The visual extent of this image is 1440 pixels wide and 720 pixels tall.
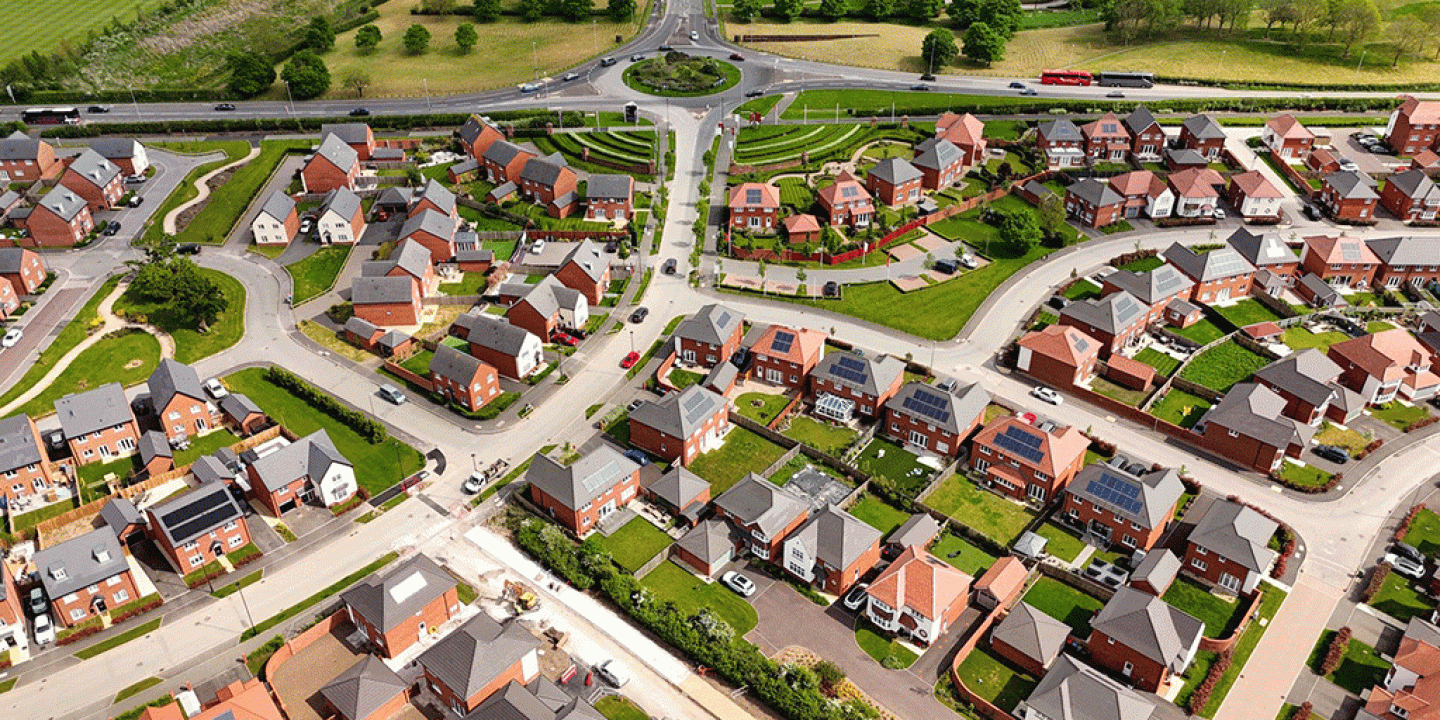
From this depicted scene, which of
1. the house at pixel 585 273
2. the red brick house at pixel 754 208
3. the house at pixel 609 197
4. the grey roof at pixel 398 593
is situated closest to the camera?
the grey roof at pixel 398 593

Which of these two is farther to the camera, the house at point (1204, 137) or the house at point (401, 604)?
the house at point (1204, 137)

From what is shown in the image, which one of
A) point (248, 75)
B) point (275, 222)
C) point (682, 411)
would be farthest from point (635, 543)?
point (248, 75)

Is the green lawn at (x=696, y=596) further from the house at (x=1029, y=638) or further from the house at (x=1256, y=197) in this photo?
the house at (x=1256, y=197)

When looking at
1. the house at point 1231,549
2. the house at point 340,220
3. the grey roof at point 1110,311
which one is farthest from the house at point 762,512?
the house at point 340,220

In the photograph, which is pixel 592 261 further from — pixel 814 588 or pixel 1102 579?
pixel 1102 579

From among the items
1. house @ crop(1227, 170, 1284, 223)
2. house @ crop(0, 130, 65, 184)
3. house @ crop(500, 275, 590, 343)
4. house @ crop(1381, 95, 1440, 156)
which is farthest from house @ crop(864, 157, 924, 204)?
house @ crop(0, 130, 65, 184)

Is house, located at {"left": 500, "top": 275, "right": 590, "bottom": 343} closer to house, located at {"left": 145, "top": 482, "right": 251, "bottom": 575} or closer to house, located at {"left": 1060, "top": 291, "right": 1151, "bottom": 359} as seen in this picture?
house, located at {"left": 145, "top": 482, "right": 251, "bottom": 575}

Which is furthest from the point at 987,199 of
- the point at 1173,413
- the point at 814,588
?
the point at 814,588
